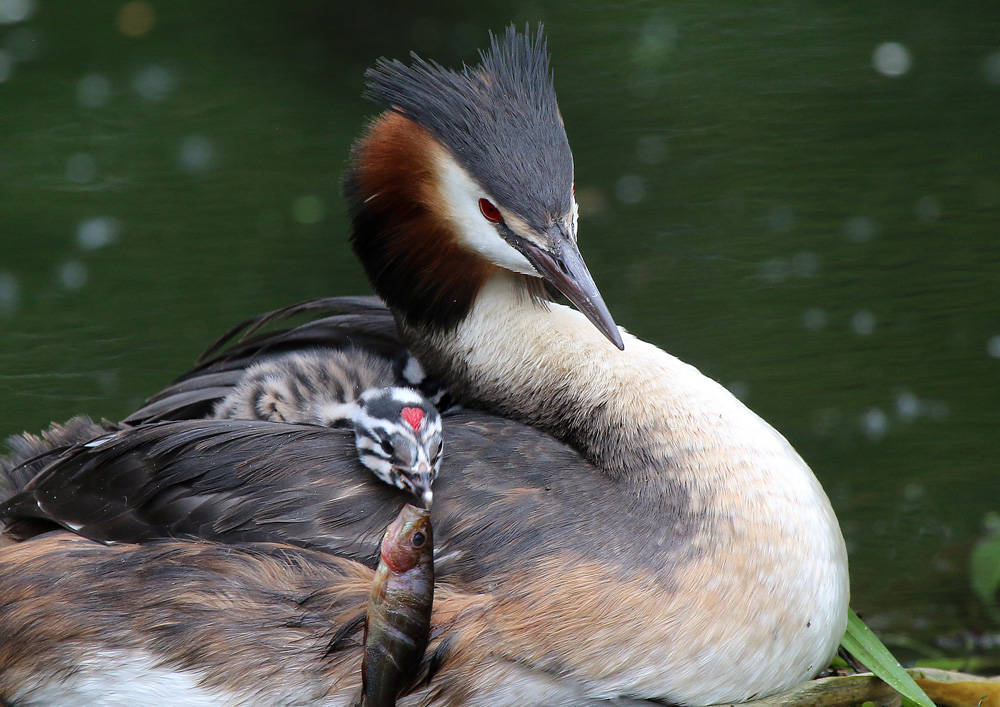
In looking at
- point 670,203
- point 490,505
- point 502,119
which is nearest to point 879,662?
point 490,505

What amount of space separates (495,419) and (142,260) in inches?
65.9

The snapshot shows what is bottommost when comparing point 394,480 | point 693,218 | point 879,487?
point 879,487

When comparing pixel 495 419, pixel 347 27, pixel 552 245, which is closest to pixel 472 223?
pixel 552 245

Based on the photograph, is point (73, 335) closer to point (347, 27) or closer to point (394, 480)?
point (347, 27)

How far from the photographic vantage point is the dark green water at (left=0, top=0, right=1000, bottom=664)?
3715 mm

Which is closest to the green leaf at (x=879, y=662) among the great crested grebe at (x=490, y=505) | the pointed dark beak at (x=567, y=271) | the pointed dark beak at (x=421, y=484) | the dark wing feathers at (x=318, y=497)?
the great crested grebe at (x=490, y=505)

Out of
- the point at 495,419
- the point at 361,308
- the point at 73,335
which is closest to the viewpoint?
the point at 495,419

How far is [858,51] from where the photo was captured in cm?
387

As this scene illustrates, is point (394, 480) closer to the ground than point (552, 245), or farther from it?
closer to the ground

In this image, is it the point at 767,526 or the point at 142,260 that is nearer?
the point at 767,526

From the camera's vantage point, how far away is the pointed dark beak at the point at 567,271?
2.37 m

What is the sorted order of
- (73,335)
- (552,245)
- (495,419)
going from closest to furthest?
(552,245)
(495,419)
(73,335)

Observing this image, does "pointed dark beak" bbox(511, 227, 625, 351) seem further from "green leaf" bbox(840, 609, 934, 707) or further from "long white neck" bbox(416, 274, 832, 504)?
"green leaf" bbox(840, 609, 934, 707)

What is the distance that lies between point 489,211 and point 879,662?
4.68 ft
